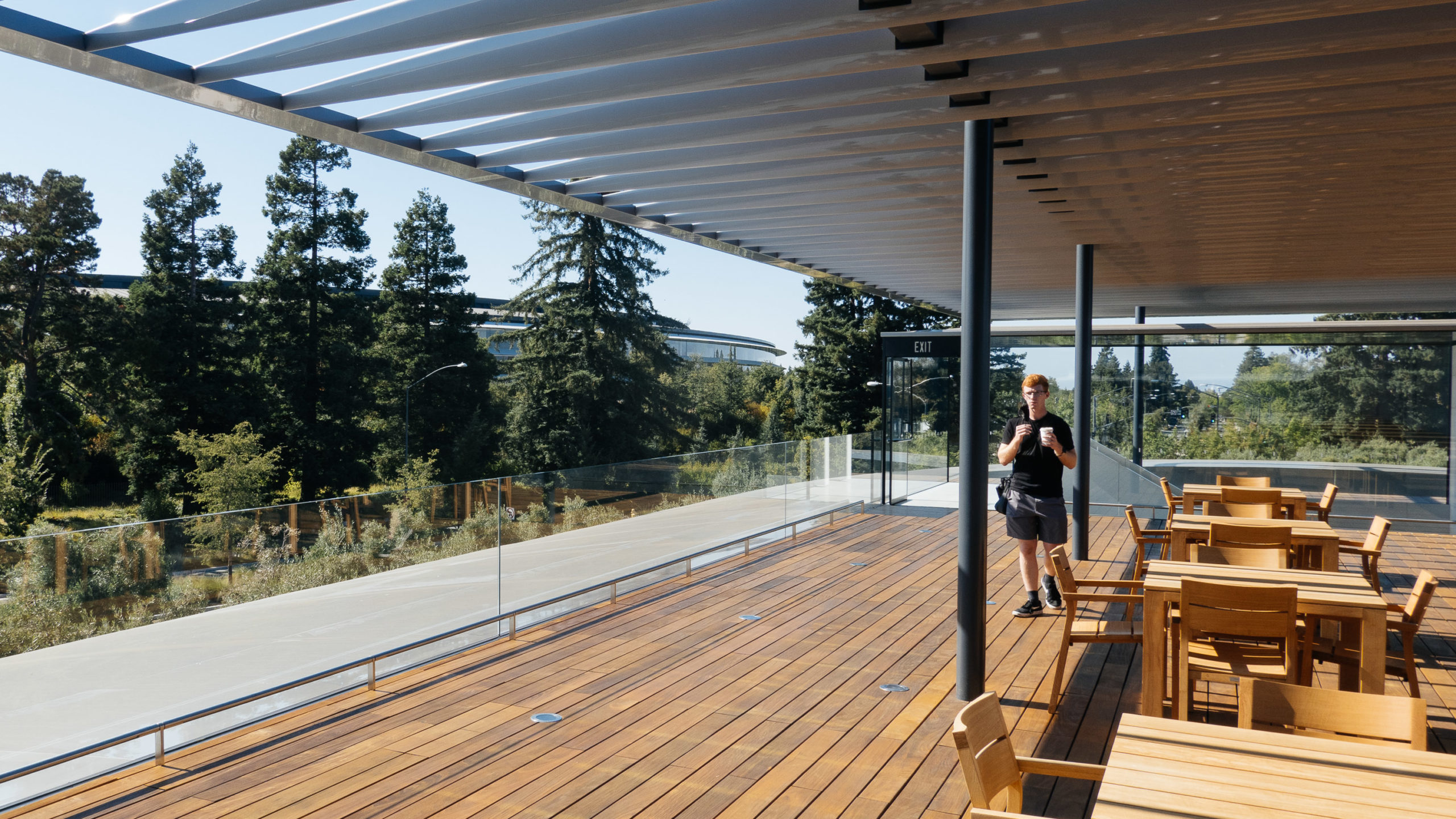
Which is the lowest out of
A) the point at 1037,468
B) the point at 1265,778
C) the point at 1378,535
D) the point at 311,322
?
the point at 1265,778

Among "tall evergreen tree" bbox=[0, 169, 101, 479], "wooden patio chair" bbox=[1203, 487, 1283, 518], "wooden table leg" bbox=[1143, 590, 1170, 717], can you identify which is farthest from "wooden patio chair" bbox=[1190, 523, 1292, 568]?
"tall evergreen tree" bbox=[0, 169, 101, 479]

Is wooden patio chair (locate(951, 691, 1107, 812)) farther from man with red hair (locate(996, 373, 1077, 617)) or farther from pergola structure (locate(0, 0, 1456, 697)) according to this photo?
man with red hair (locate(996, 373, 1077, 617))

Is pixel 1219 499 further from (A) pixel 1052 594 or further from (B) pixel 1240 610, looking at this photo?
(B) pixel 1240 610

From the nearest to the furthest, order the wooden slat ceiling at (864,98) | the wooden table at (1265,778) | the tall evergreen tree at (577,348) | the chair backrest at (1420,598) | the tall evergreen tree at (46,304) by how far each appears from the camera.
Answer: the wooden table at (1265,778) → the wooden slat ceiling at (864,98) → the chair backrest at (1420,598) → the tall evergreen tree at (46,304) → the tall evergreen tree at (577,348)

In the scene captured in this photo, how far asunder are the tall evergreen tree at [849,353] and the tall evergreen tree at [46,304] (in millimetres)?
32050

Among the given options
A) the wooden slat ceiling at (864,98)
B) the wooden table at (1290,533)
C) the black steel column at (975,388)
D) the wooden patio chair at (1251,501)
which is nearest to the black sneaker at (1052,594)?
the wooden table at (1290,533)

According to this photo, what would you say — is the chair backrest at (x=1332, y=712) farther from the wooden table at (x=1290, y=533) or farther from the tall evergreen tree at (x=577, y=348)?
the tall evergreen tree at (x=577, y=348)

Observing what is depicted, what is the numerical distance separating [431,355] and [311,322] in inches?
214

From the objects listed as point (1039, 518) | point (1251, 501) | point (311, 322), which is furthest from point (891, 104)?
point (311, 322)

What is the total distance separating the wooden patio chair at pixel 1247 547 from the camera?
5574 millimetres

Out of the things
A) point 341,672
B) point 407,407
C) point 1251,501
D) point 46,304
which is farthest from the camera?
point 407,407

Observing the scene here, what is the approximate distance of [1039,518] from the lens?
21.4 feet

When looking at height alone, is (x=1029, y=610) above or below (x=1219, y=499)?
below

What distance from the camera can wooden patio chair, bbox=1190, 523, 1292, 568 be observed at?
5574mm
